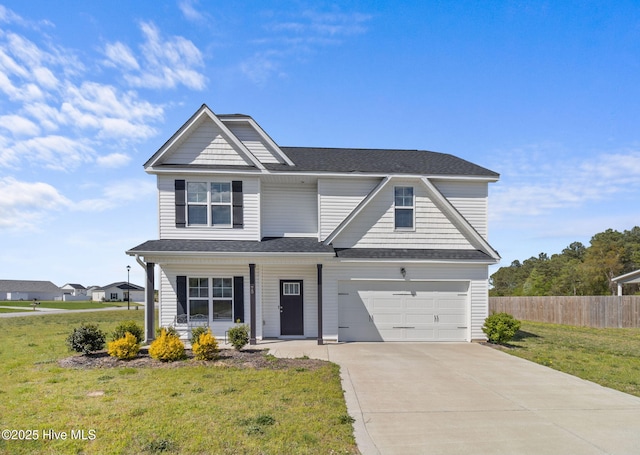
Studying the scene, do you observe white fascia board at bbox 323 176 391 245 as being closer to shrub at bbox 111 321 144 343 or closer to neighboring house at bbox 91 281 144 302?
shrub at bbox 111 321 144 343

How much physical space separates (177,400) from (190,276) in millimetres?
7362

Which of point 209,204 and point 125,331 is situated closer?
point 125,331

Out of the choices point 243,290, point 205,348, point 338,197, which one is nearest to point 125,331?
point 205,348

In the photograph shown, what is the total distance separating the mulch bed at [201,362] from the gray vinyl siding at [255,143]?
7.47 m

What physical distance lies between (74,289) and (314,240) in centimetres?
11420

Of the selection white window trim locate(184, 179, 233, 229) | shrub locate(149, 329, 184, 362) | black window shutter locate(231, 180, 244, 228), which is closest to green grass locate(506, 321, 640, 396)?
shrub locate(149, 329, 184, 362)

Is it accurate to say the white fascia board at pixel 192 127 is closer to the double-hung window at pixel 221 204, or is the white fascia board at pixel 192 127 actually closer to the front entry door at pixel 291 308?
the double-hung window at pixel 221 204

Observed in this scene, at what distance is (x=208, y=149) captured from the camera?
14539 mm

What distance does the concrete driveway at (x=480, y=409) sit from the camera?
5.52 m

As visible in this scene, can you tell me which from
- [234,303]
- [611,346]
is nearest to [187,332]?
[234,303]

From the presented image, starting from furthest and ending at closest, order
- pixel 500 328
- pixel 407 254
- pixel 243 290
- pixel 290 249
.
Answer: pixel 407 254
pixel 243 290
pixel 500 328
pixel 290 249

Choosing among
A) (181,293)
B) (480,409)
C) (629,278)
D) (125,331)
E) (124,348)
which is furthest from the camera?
(629,278)

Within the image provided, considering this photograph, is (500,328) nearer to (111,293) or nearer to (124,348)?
(124,348)

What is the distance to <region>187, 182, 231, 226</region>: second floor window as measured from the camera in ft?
47.0
